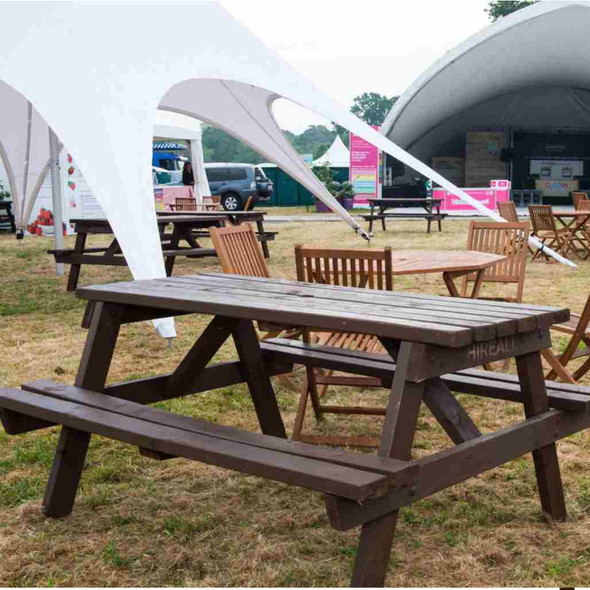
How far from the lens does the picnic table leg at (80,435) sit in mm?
3037

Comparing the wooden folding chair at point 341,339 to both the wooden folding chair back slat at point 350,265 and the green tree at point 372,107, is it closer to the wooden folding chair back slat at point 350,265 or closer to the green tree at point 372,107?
the wooden folding chair back slat at point 350,265

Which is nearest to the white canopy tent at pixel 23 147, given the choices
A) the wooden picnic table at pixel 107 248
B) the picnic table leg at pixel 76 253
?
the wooden picnic table at pixel 107 248

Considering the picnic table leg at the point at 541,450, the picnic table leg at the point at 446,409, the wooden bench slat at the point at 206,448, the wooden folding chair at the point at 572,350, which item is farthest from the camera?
the wooden folding chair at the point at 572,350

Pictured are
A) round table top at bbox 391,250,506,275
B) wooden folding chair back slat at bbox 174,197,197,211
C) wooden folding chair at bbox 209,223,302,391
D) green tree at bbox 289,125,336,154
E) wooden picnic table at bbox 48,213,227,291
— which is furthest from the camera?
green tree at bbox 289,125,336,154

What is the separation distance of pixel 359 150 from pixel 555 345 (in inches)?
783

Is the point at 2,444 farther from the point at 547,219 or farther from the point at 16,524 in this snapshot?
the point at 547,219

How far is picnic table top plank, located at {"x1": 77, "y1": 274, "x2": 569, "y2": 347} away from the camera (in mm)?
2303

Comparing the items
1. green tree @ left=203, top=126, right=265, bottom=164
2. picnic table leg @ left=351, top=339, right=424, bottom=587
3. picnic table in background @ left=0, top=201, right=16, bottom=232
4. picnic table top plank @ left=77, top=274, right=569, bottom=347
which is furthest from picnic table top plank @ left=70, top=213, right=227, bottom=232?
green tree @ left=203, top=126, right=265, bottom=164

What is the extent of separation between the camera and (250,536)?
112 inches

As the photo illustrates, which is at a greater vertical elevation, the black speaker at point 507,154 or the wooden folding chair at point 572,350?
the black speaker at point 507,154

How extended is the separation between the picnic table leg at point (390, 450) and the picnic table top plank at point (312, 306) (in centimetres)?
10

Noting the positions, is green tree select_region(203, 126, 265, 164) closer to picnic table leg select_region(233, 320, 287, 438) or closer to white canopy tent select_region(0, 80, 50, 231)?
white canopy tent select_region(0, 80, 50, 231)

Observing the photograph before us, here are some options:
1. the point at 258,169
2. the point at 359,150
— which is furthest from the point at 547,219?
the point at 258,169

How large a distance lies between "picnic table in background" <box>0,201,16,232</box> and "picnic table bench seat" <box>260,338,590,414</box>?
15664 millimetres
